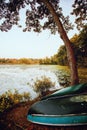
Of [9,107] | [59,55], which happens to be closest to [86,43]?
[9,107]

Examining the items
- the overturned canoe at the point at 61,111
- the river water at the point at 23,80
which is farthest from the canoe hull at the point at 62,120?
the river water at the point at 23,80

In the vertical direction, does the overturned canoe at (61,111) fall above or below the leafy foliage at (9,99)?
above

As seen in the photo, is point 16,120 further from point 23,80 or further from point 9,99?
point 23,80

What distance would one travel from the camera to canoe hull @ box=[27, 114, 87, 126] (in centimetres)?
467

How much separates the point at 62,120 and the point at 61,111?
0.23 meters

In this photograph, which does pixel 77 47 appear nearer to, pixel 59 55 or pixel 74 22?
pixel 74 22

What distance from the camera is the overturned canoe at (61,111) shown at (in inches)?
186

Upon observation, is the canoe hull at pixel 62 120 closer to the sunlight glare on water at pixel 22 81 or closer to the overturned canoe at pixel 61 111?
the overturned canoe at pixel 61 111

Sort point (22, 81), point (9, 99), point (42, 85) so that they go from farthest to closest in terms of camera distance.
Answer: point (22, 81), point (42, 85), point (9, 99)

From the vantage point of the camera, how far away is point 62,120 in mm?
4871

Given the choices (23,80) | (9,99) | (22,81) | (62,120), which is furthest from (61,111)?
(23,80)

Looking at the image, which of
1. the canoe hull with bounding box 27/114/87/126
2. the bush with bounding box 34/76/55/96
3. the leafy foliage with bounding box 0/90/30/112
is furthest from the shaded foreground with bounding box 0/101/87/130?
the bush with bounding box 34/76/55/96

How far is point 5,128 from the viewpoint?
23.9ft

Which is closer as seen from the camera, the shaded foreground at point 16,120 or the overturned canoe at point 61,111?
the overturned canoe at point 61,111
